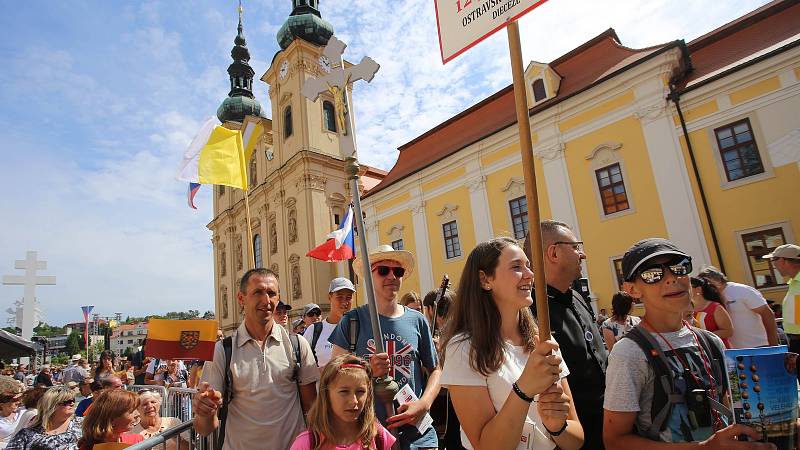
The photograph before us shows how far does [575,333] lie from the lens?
2541mm

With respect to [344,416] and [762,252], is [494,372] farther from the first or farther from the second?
[762,252]

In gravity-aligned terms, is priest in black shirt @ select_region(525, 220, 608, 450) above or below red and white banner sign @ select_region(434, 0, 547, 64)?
below

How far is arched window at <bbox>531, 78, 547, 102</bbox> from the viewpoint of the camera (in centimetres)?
1788

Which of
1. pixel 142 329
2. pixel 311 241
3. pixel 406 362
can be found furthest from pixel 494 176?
pixel 142 329

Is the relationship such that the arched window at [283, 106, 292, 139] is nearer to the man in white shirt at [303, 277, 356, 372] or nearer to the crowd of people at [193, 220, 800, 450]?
the man in white shirt at [303, 277, 356, 372]

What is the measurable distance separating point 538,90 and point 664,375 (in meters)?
18.0

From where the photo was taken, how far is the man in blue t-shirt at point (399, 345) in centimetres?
280

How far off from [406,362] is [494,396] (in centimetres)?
128

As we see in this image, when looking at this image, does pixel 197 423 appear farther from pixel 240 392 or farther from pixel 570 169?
pixel 570 169

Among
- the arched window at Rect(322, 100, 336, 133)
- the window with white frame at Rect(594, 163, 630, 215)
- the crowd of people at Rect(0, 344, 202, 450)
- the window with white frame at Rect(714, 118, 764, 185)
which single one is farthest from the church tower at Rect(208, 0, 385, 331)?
the crowd of people at Rect(0, 344, 202, 450)

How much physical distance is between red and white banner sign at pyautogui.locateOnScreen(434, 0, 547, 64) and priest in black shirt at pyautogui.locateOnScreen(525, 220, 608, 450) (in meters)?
1.39

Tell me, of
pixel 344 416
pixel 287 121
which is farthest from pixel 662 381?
pixel 287 121

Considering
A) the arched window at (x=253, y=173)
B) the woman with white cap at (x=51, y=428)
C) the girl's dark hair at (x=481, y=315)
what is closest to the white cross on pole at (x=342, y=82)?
the girl's dark hair at (x=481, y=315)

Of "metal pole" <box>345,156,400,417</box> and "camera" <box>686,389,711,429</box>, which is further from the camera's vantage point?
"metal pole" <box>345,156,400,417</box>
